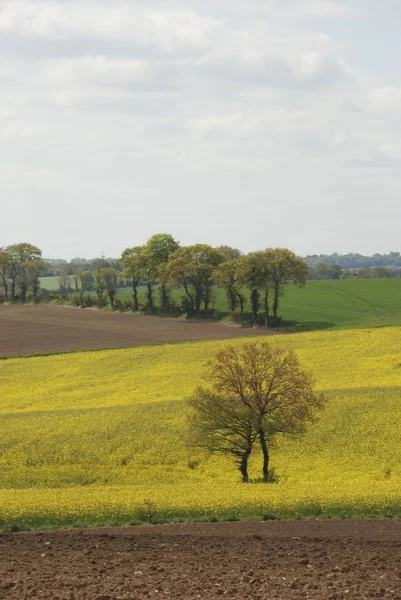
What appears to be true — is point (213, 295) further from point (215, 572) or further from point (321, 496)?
point (215, 572)

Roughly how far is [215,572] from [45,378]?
58.3m

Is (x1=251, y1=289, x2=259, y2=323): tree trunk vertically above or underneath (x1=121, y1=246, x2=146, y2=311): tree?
underneath

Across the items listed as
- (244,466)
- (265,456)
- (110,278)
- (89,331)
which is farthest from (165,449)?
(110,278)

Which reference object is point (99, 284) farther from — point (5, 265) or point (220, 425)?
point (220, 425)

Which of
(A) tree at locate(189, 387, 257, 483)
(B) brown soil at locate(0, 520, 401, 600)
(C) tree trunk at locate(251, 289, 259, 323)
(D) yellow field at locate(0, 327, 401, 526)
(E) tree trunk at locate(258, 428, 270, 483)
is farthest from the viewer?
(C) tree trunk at locate(251, 289, 259, 323)

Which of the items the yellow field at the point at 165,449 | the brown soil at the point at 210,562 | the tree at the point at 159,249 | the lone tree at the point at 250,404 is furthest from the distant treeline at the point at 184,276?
the brown soil at the point at 210,562

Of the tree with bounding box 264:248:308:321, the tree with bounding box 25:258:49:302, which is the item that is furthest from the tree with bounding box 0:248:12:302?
the tree with bounding box 264:248:308:321

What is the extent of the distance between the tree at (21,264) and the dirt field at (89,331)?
24930 mm

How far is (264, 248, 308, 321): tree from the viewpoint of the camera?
383ft

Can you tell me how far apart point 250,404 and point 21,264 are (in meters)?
133

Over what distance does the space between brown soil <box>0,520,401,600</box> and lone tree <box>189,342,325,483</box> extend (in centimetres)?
1327

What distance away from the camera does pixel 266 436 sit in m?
44.6

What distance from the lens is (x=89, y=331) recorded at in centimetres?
11438

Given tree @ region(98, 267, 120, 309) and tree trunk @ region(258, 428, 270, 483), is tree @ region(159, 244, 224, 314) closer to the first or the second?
tree @ region(98, 267, 120, 309)
